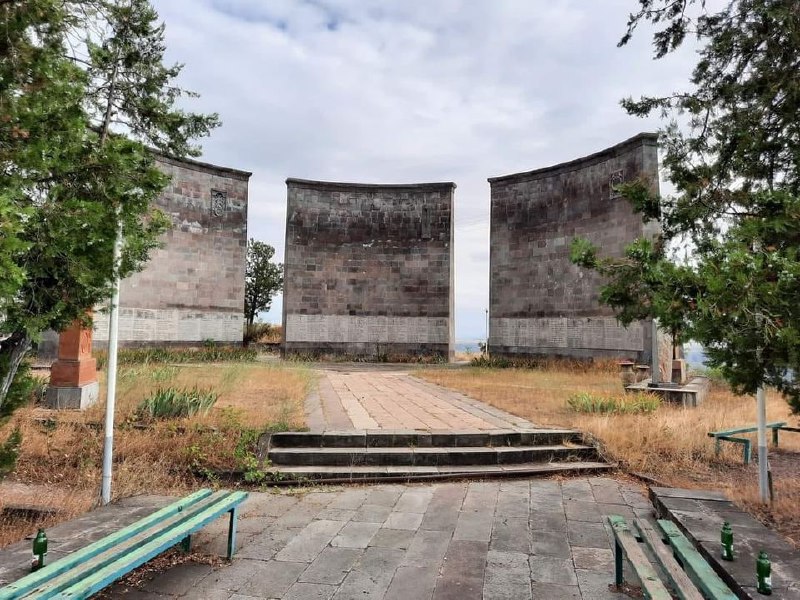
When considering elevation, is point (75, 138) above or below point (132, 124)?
below

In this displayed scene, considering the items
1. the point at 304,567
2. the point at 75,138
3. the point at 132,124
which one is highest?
the point at 132,124

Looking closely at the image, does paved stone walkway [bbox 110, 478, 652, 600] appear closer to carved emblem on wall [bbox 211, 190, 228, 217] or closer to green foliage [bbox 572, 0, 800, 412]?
green foliage [bbox 572, 0, 800, 412]

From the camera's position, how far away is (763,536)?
344 cm

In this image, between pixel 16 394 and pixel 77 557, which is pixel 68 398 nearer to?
pixel 16 394

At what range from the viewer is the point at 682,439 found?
6777 mm

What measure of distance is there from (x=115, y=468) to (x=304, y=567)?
3.13 metres

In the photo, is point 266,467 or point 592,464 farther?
point 592,464

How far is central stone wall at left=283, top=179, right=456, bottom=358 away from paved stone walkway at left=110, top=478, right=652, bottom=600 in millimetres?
15559

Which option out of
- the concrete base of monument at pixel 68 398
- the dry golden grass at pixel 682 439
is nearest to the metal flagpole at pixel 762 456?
the dry golden grass at pixel 682 439

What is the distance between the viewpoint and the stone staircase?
5.86 meters

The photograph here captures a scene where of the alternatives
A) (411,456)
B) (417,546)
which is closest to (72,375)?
(411,456)

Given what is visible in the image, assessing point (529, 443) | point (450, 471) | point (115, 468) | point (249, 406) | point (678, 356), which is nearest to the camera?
point (115, 468)

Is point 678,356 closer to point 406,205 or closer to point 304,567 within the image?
point 406,205

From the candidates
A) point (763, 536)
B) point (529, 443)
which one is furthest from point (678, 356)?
point (763, 536)
